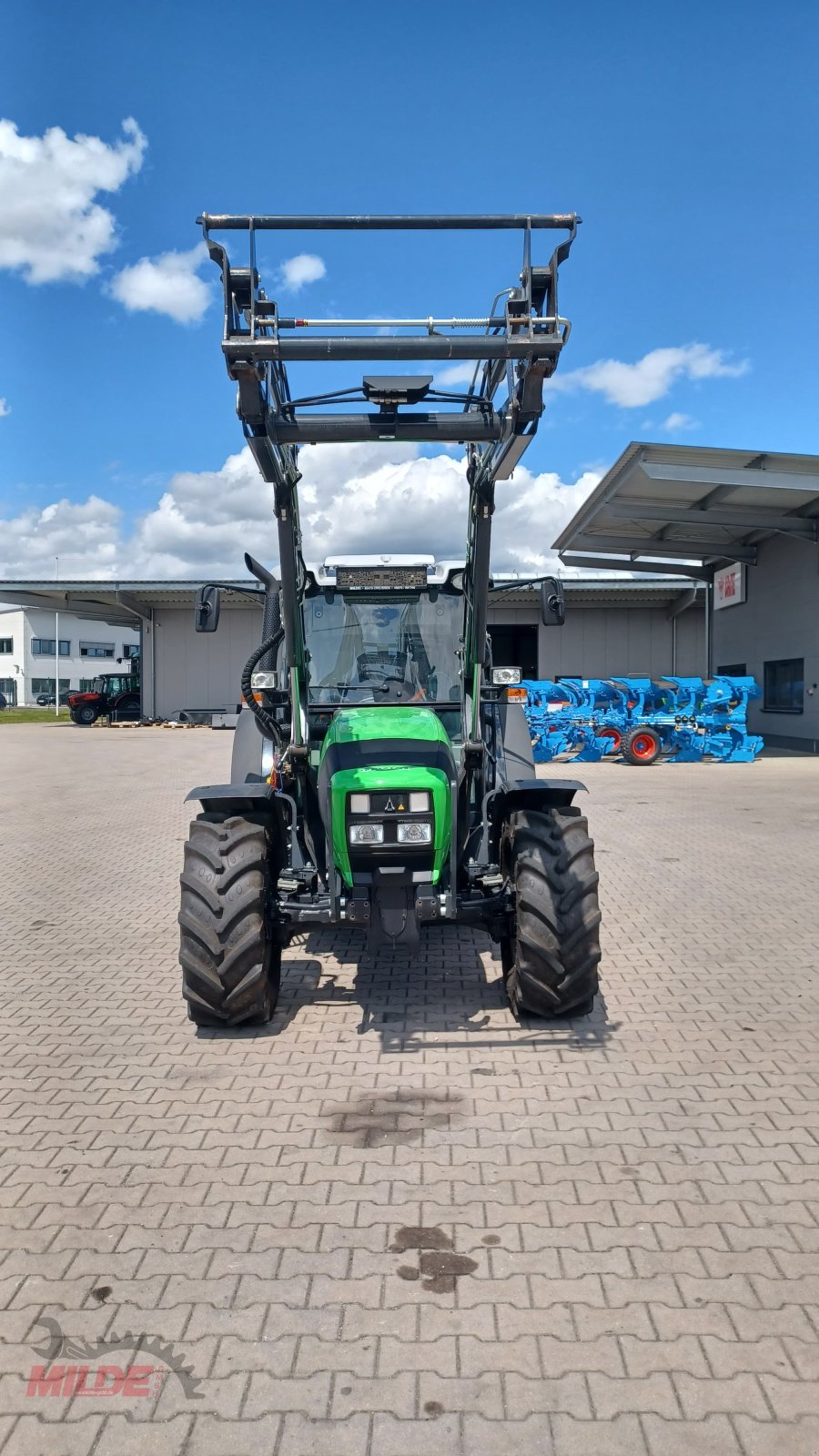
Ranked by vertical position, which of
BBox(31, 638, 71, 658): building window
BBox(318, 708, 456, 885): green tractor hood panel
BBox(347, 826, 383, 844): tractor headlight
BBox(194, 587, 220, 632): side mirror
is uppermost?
BBox(31, 638, 71, 658): building window

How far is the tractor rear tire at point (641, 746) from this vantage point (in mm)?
19938

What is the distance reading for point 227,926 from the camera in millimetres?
4605

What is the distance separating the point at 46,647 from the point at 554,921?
69.0 m

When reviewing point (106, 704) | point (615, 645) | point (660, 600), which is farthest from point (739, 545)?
point (106, 704)

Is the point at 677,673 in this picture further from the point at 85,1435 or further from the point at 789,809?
the point at 85,1435

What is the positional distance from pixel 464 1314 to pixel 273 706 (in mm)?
4147

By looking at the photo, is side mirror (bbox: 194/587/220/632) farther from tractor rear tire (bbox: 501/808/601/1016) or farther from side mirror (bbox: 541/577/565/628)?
tractor rear tire (bbox: 501/808/601/1016)

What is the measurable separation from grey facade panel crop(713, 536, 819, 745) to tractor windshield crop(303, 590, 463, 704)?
18.2m

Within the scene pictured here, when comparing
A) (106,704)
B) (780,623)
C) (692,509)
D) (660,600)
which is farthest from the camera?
(106,704)

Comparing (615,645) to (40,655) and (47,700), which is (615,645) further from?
(40,655)

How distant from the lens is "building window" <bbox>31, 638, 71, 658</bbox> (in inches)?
2650

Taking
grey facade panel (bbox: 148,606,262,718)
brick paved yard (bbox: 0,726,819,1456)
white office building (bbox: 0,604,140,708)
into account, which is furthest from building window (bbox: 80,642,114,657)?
brick paved yard (bbox: 0,726,819,1456)

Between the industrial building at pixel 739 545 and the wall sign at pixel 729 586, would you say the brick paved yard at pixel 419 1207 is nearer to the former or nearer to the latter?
the industrial building at pixel 739 545

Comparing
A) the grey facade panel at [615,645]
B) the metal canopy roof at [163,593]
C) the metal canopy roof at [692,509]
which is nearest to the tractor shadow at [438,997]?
the metal canopy roof at [692,509]
